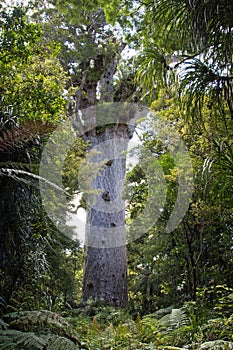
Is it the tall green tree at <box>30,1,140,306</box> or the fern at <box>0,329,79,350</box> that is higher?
the tall green tree at <box>30,1,140,306</box>

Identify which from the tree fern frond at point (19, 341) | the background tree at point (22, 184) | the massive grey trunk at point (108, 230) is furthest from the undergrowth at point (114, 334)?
the massive grey trunk at point (108, 230)

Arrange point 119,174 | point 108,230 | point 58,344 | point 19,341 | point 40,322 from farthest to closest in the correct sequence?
point 119,174
point 108,230
point 40,322
point 58,344
point 19,341

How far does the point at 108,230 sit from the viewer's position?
7.80 meters

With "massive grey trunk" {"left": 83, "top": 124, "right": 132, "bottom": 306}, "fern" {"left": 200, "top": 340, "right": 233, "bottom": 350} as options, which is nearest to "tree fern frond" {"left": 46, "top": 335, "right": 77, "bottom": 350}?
"fern" {"left": 200, "top": 340, "right": 233, "bottom": 350}

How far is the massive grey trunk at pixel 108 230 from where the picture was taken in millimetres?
7297

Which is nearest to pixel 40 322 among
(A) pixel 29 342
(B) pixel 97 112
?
(A) pixel 29 342

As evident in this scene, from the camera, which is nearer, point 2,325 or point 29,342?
point 29,342

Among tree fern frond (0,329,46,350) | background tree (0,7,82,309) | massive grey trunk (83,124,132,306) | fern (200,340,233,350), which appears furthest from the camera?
massive grey trunk (83,124,132,306)

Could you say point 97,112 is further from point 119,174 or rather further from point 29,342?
point 29,342

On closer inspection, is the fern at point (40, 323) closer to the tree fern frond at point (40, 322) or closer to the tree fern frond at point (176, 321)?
the tree fern frond at point (40, 322)

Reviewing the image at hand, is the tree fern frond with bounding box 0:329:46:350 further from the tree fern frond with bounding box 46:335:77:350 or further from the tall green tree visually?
the tall green tree

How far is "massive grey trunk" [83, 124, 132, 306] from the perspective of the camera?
23.9 feet

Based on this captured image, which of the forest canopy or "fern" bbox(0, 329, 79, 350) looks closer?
"fern" bbox(0, 329, 79, 350)

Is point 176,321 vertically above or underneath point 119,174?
underneath
